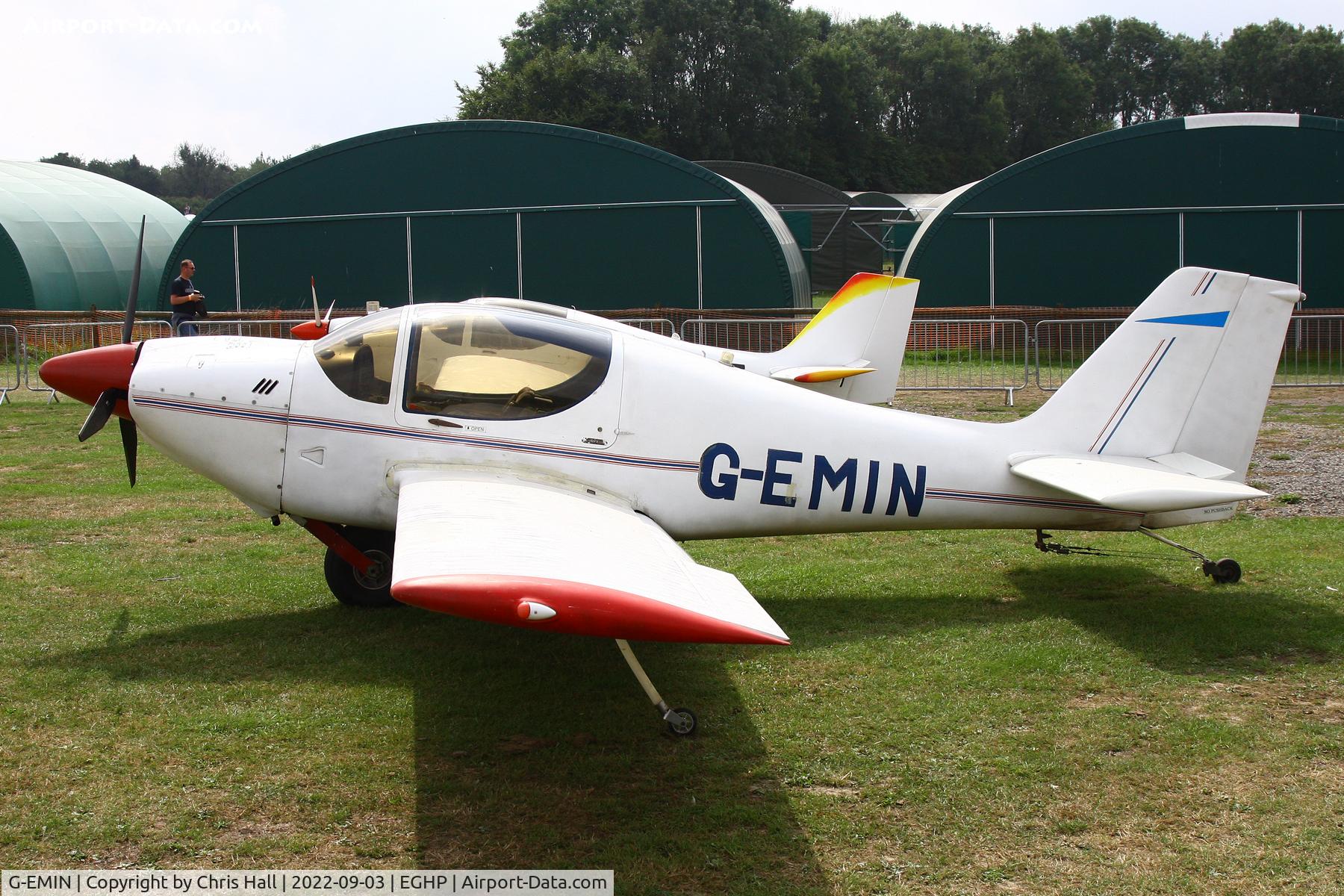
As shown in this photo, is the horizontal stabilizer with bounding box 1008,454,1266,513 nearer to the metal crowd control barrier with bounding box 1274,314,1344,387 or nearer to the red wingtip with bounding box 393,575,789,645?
the red wingtip with bounding box 393,575,789,645

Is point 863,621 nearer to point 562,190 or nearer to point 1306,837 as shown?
point 1306,837

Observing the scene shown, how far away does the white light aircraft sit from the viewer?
243 inches

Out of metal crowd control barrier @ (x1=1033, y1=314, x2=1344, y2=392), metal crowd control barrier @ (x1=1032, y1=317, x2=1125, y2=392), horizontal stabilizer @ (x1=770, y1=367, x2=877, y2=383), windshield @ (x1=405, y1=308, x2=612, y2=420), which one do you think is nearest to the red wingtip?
windshield @ (x1=405, y1=308, x2=612, y2=420)

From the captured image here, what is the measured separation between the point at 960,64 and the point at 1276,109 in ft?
74.2

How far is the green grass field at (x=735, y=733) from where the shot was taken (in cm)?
397

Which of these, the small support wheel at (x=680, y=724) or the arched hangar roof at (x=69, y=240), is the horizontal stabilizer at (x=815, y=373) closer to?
the small support wheel at (x=680, y=724)

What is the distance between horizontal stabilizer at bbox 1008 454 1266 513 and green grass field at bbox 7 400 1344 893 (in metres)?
0.76

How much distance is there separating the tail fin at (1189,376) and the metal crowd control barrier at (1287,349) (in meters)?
11.4

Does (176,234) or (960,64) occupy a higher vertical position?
(960,64)

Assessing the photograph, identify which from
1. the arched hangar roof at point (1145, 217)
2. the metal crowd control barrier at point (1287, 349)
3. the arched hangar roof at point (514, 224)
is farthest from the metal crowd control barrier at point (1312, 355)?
the arched hangar roof at point (514, 224)

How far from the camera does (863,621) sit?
6.62 meters

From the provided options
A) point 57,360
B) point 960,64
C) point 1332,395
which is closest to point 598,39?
point 960,64

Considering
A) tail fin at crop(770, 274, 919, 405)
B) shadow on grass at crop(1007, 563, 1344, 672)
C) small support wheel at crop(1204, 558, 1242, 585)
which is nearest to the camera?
shadow on grass at crop(1007, 563, 1344, 672)
